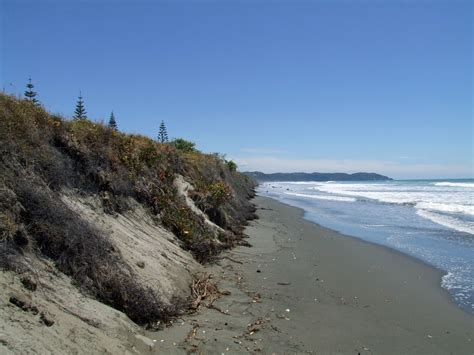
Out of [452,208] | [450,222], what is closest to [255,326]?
[450,222]

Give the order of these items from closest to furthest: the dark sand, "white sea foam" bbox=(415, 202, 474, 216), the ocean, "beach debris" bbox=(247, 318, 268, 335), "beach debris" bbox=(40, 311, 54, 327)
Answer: "beach debris" bbox=(40, 311, 54, 327) → the dark sand → "beach debris" bbox=(247, 318, 268, 335) → the ocean → "white sea foam" bbox=(415, 202, 474, 216)

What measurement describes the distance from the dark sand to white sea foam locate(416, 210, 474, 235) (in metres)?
7.31

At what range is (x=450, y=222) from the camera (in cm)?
2016

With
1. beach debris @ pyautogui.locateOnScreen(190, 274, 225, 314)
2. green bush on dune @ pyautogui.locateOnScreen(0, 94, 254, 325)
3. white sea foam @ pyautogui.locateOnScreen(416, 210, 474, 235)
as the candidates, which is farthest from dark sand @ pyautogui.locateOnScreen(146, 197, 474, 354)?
white sea foam @ pyautogui.locateOnScreen(416, 210, 474, 235)

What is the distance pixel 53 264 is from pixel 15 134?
245 centimetres

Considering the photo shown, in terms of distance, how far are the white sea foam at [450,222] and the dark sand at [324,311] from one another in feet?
24.0

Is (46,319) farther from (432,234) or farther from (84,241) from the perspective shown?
(432,234)

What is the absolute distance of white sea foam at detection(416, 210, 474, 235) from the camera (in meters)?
17.8

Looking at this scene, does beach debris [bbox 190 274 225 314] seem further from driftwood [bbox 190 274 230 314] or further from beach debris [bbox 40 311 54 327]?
beach debris [bbox 40 311 54 327]

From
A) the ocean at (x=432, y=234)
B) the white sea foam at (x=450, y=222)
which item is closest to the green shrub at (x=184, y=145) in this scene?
the ocean at (x=432, y=234)

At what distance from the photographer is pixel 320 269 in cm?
1051

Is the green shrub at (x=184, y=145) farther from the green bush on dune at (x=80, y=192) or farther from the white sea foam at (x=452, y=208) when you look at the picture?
the white sea foam at (x=452, y=208)

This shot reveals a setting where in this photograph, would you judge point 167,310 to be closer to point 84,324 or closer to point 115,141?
point 84,324

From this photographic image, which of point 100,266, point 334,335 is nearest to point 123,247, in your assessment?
point 100,266
